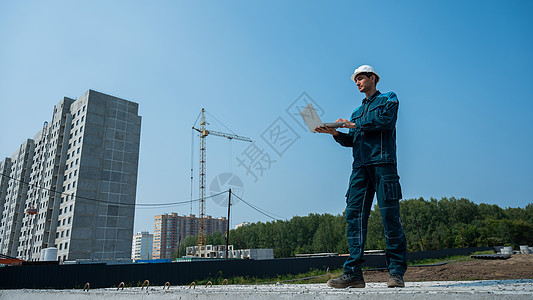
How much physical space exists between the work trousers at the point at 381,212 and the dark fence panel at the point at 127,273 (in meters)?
15.6

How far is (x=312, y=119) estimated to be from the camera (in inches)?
132

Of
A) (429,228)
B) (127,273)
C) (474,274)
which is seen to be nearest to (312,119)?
(474,274)

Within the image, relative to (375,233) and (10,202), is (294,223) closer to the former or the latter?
(375,233)

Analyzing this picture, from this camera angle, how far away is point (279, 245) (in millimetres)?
90375

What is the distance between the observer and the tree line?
61781 millimetres

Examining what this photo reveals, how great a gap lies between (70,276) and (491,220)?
7303cm

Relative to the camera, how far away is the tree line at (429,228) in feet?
203

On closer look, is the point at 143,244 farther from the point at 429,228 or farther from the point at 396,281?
the point at 396,281

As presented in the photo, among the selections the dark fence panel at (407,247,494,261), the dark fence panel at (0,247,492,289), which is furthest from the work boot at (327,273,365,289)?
the dark fence panel at (407,247,494,261)

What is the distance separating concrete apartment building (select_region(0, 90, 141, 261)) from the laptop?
56.7 m

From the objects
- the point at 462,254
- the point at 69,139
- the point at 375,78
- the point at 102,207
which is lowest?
the point at 462,254

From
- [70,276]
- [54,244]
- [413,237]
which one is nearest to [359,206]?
[70,276]

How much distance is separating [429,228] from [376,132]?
7194 centimetres

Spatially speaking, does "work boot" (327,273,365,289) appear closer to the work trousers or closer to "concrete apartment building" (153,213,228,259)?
the work trousers
